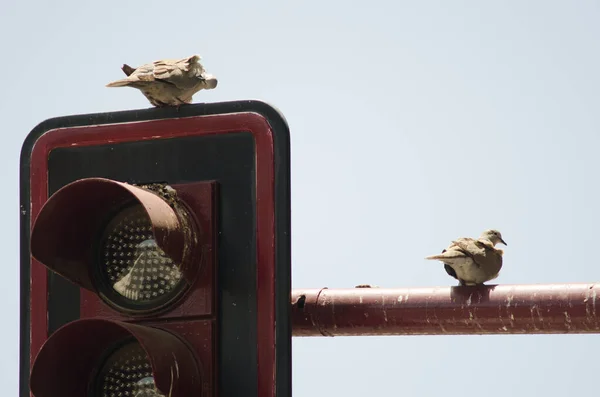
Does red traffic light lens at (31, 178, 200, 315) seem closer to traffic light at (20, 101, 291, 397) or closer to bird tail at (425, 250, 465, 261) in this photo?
traffic light at (20, 101, 291, 397)

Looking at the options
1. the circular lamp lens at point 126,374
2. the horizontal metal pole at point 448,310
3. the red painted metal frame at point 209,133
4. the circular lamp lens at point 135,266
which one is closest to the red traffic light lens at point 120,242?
the circular lamp lens at point 135,266

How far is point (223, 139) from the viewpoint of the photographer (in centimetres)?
623

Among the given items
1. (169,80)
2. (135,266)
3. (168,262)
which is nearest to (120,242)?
(135,266)

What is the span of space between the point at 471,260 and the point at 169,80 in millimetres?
1689

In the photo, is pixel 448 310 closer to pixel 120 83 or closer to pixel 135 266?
pixel 135 266

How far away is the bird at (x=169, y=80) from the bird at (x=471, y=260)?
145 cm

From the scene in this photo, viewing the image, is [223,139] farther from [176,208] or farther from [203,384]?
[203,384]

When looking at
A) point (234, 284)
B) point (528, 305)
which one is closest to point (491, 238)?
point (528, 305)

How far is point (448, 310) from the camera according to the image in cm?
633

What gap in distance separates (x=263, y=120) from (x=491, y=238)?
2.68 metres

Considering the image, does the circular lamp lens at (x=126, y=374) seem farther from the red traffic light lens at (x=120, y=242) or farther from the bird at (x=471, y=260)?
the bird at (x=471, y=260)

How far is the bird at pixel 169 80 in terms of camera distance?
21.8ft

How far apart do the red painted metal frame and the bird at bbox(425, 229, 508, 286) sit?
3.61 feet

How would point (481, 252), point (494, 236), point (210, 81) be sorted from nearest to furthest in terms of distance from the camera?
point (481, 252), point (210, 81), point (494, 236)
